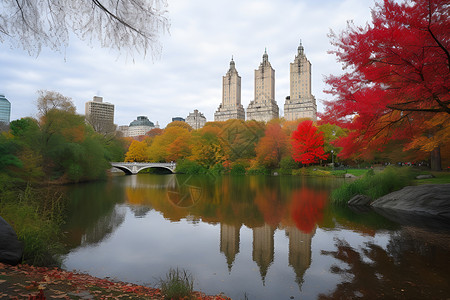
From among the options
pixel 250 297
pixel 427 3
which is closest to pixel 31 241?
pixel 250 297

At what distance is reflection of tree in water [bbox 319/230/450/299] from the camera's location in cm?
397

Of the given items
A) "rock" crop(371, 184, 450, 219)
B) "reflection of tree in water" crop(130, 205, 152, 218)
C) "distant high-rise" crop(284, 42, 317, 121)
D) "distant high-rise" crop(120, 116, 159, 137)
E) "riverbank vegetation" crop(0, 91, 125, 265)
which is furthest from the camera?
"distant high-rise" crop(120, 116, 159, 137)

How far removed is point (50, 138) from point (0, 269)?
21287 mm

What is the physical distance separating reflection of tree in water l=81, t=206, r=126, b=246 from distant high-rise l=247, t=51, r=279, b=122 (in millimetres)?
95275

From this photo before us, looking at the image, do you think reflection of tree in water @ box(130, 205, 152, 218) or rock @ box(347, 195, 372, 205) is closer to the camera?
reflection of tree in water @ box(130, 205, 152, 218)

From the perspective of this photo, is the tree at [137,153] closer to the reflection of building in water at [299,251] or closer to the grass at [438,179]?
the grass at [438,179]

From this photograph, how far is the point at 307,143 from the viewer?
34.2m

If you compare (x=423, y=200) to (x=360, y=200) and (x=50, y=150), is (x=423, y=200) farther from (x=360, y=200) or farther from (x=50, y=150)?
(x=50, y=150)

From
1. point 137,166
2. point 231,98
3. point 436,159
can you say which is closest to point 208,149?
point 137,166

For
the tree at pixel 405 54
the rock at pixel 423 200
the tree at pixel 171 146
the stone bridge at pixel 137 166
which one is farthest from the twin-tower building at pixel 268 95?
the tree at pixel 405 54

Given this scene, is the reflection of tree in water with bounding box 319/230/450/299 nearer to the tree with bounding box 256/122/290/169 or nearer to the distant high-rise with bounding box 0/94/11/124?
the distant high-rise with bounding box 0/94/11/124

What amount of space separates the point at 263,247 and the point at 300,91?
98.4 meters

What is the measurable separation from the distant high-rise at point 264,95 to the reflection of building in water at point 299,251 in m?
96.7

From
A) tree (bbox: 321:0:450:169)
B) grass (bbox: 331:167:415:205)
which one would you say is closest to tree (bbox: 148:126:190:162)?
grass (bbox: 331:167:415:205)
